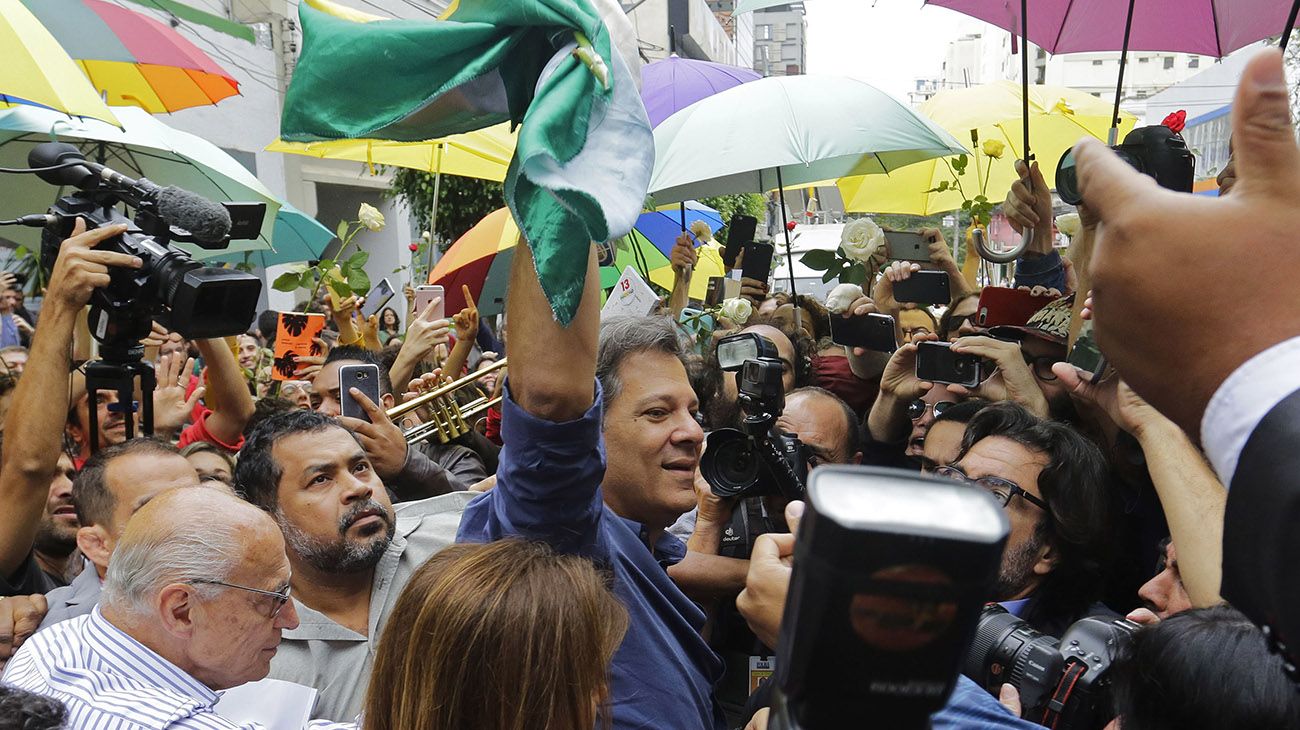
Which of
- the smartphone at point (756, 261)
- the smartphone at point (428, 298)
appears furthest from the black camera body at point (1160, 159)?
the smartphone at point (428, 298)

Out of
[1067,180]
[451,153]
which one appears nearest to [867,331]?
[1067,180]

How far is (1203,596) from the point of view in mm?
1985

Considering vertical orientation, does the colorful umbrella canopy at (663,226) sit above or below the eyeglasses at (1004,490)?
above

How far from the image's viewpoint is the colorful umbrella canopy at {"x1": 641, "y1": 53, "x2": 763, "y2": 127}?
261 inches

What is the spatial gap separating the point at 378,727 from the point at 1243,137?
141 centimetres

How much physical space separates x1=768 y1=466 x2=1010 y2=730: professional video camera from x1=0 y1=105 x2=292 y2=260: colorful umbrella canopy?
4.26 m

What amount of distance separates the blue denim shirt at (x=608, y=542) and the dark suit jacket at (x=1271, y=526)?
1.05 m

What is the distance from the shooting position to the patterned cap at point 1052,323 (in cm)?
335

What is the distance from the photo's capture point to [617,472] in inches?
95.7

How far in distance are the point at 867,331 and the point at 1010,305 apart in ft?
2.16

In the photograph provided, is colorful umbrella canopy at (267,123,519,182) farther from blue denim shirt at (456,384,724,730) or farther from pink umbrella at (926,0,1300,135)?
blue denim shirt at (456,384,724,730)

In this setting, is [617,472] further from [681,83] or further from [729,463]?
[681,83]

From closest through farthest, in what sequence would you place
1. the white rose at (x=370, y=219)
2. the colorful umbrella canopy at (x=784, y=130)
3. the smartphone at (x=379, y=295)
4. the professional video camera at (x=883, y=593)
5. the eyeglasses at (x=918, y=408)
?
the professional video camera at (x=883, y=593), the eyeglasses at (x=918, y=408), the colorful umbrella canopy at (x=784, y=130), the smartphone at (x=379, y=295), the white rose at (x=370, y=219)

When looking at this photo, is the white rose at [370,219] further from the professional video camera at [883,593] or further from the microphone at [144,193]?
the professional video camera at [883,593]
